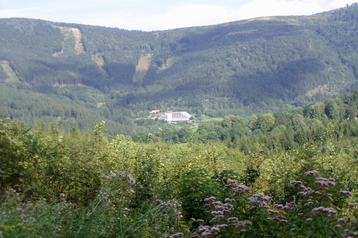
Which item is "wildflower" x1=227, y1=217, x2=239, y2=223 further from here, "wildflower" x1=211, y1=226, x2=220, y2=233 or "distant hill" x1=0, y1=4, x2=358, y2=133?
"distant hill" x1=0, y1=4, x2=358, y2=133

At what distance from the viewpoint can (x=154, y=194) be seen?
21.3ft

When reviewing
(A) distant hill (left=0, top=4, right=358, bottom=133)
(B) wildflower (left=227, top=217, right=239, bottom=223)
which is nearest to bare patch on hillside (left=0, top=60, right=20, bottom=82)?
(A) distant hill (left=0, top=4, right=358, bottom=133)

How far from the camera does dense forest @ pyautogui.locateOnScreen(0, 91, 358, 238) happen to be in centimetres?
435

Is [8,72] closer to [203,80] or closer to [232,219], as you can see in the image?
[203,80]

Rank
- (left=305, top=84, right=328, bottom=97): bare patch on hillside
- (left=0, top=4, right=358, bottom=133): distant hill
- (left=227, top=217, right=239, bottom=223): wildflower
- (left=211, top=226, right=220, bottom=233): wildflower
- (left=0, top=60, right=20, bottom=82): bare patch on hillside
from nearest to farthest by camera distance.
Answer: (left=211, top=226, right=220, bottom=233): wildflower → (left=227, top=217, right=239, bottom=223): wildflower → (left=0, top=60, right=20, bottom=82): bare patch on hillside → (left=0, top=4, right=358, bottom=133): distant hill → (left=305, top=84, right=328, bottom=97): bare patch on hillside

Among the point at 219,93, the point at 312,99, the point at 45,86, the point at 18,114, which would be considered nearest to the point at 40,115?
the point at 18,114

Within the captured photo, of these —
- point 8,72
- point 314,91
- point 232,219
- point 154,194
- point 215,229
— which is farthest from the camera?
point 314,91

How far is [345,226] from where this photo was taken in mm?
4012

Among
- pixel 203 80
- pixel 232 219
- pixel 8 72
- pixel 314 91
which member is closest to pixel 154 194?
pixel 232 219

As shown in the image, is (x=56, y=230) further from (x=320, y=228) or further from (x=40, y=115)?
(x=40, y=115)

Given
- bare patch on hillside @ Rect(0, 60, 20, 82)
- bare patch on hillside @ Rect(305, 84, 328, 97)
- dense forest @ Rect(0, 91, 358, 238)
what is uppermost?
dense forest @ Rect(0, 91, 358, 238)

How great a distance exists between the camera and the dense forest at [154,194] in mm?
4352

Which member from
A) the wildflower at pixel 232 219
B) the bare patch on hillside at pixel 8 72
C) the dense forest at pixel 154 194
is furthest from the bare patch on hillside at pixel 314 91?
the wildflower at pixel 232 219

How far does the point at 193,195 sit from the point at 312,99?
151 meters
